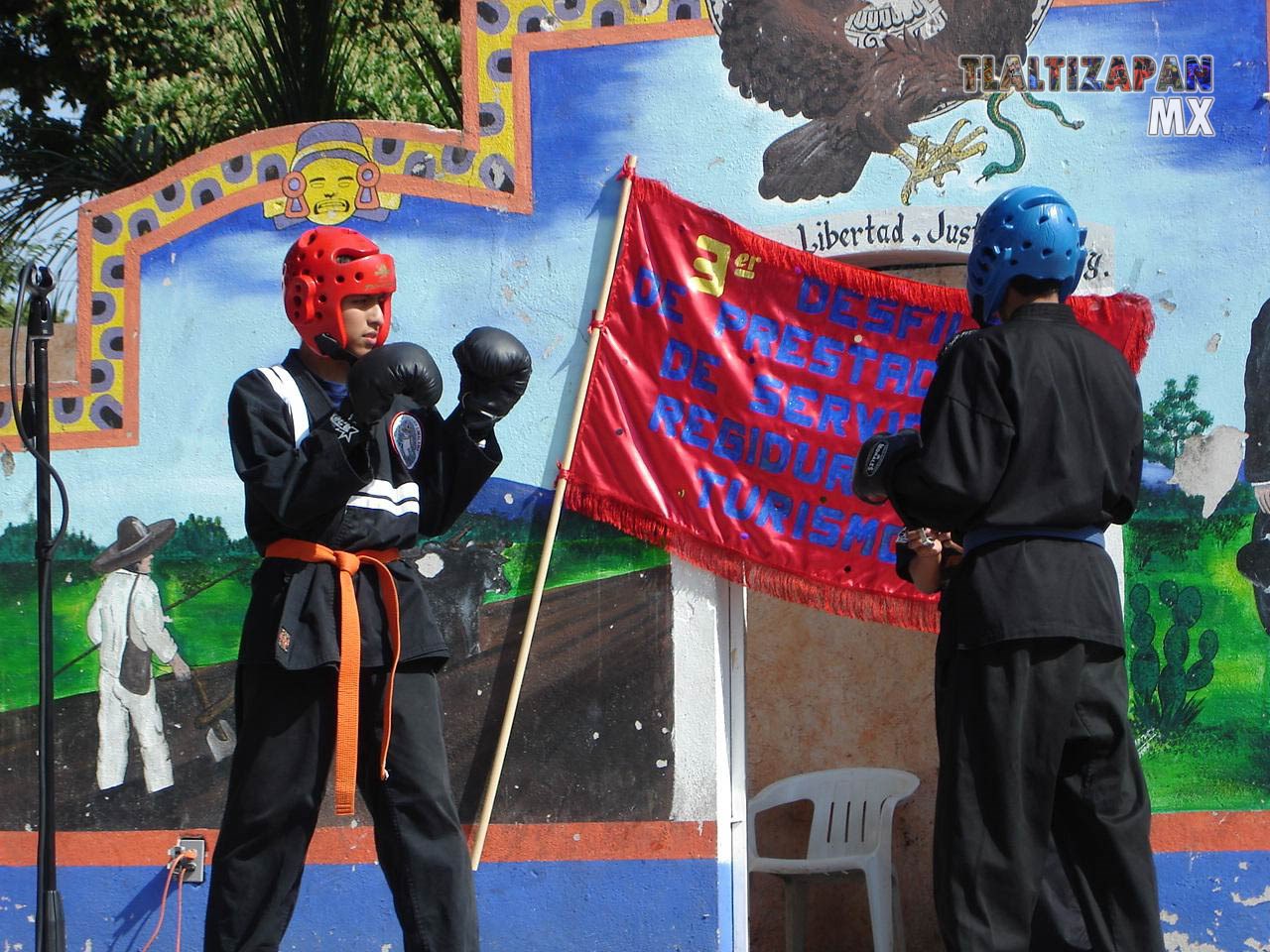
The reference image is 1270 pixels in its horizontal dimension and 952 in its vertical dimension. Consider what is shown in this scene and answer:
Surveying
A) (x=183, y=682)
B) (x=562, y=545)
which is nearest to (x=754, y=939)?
(x=562, y=545)

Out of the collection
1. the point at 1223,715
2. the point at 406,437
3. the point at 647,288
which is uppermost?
the point at 647,288

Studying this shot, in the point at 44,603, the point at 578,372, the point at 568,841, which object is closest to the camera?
the point at 44,603

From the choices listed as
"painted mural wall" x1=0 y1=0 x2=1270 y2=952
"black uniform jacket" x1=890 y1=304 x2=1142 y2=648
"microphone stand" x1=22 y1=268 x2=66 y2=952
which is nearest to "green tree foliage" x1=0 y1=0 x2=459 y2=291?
"painted mural wall" x1=0 y1=0 x2=1270 y2=952

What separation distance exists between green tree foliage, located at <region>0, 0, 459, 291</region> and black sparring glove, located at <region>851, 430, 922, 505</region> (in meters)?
4.70

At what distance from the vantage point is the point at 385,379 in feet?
11.6

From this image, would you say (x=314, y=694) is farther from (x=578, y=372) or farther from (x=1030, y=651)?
(x=578, y=372)

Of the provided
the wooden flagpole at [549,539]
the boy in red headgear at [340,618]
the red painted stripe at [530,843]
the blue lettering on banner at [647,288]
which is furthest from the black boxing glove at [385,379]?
the red painted stripe at [530,843]

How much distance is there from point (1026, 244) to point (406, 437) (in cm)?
163

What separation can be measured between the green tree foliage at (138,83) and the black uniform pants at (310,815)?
4761mm

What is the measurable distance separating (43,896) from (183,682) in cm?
128

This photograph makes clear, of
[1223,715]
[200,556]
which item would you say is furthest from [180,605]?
[1223,715]

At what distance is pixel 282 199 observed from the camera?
5.55m

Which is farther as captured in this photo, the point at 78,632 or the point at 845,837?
the point at 845,837

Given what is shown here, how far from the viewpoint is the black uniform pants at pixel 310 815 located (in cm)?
364
